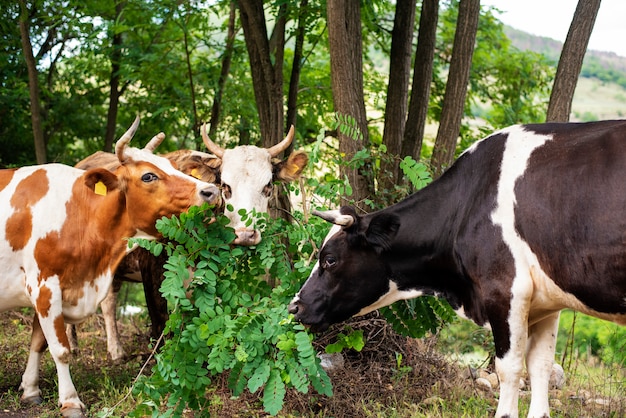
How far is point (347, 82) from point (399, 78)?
4.69 feet

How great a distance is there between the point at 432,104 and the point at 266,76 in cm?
376

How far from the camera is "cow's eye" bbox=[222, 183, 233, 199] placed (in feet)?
21.3

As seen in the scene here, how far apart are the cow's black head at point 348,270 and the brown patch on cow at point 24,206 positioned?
2414 millimetres

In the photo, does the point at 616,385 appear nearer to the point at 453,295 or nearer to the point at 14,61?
the point at 453,295

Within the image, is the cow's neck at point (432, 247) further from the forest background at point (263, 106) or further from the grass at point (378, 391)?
the grass at point (378, 391)

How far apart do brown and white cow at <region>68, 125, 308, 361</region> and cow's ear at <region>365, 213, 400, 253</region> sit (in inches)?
40.0

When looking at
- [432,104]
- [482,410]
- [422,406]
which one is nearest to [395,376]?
[422,406]

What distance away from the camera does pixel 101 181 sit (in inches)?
239

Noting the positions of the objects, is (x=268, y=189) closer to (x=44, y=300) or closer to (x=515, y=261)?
(x=44, y=300)

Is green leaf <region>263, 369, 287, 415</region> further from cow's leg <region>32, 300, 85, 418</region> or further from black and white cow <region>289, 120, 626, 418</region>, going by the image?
cow's leg <region>32, 300, 85, 418</region>

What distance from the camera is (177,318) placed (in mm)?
5160

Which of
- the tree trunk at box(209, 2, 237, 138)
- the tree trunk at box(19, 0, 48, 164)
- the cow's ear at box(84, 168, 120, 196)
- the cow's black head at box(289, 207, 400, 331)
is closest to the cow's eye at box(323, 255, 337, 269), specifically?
the cow's black head at box(289, 207, 400, 331)

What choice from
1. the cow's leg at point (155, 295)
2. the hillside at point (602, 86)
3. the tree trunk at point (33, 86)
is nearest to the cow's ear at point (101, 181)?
the cow's leg at point (155, 295)

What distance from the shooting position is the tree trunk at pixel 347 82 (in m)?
6.79
